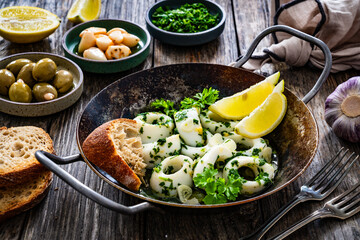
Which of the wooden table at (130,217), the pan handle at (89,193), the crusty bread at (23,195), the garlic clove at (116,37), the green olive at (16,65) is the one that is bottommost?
the wooden table at (130,217)

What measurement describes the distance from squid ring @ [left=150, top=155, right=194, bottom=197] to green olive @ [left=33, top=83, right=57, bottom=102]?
2.71 feet

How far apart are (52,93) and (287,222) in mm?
1319

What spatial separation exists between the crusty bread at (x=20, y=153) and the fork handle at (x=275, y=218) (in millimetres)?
865

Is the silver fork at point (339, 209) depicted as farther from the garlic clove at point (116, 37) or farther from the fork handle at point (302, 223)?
the garlic clove at point (116, 37)

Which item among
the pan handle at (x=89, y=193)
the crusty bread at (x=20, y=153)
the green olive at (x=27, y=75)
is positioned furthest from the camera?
the green olive at (x=27, y=75)

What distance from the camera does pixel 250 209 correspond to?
1459 millimetres

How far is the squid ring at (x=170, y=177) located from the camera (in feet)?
4.49

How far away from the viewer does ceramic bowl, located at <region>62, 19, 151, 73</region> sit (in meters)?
2.15

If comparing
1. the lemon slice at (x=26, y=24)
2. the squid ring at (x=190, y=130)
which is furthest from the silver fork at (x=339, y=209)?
the lemon slice at (x=26, y=24)

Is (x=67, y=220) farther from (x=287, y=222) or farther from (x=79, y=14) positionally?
(x=79, y=14)

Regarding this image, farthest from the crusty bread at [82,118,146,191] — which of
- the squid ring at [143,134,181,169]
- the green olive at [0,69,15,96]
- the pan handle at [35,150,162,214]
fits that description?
the green olive at [0,69,15,96]

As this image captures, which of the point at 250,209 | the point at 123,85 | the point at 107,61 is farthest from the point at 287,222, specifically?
the point at 107,61

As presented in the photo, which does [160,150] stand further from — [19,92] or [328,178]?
[19,92]

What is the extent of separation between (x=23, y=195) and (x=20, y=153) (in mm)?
207
